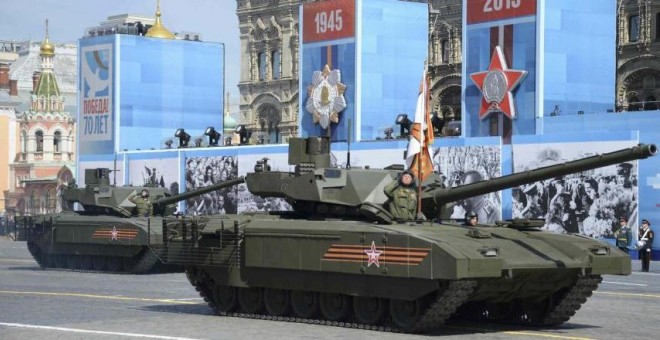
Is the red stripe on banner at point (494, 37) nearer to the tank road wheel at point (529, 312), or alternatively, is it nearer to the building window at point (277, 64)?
the tank road wheel at point (529, 312)

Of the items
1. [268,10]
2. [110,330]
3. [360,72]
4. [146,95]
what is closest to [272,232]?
[110,330]

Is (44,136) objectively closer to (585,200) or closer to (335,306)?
(585,200)

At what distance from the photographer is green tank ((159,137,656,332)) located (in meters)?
18.9

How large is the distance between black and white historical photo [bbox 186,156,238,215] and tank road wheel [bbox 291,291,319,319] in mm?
32998

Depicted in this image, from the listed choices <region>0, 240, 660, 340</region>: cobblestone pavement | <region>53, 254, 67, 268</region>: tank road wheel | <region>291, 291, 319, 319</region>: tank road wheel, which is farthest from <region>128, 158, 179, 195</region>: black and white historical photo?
<region>291, 291, 319, 319</region>: tank road wheel

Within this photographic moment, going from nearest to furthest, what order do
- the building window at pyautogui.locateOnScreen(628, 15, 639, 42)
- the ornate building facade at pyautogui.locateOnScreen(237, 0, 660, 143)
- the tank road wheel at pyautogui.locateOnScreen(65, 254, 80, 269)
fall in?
the tank road wheel at pyautogui.locateOnScreen(65, 254, 80, 269) < the ornate building facade at pyautogui.locateOnScreen(237, 0, 660, 143) < the building window at pyautogui.locateOnScreen(628, 15, 639, 42)

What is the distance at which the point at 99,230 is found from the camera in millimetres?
35938

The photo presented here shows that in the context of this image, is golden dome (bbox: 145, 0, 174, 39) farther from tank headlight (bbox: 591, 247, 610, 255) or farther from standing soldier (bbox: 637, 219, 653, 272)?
tank headlight (bbox: 591, 247, 610, 255)

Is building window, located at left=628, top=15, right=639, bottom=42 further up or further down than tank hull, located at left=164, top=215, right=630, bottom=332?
further up

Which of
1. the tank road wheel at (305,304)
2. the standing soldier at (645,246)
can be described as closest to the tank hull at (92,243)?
the standing soldier at (645,246)

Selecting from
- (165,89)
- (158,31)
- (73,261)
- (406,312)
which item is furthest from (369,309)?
(158,31)

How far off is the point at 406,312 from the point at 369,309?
84 centimetres

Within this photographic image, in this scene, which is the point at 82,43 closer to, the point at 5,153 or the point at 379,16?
the point at 379,16

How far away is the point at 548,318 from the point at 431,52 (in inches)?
2603
